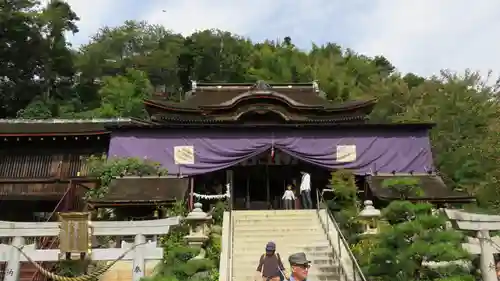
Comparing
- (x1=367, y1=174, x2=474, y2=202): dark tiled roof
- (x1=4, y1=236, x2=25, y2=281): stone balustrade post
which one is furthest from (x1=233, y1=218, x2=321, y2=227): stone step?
(x1=4, y1=236, x2=25, y2=281): stone balustrade post

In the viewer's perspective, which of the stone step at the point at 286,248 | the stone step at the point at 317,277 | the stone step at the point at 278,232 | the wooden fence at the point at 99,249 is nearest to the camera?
the wooden fence at the point at 99,249

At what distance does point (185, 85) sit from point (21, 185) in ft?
87.6

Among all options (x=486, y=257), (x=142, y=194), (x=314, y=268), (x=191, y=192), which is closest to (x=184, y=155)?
(x=191, y=192)

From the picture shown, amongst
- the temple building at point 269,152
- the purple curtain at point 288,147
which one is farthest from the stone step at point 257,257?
the purple curtain at point 288,147

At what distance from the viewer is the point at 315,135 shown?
19.9m

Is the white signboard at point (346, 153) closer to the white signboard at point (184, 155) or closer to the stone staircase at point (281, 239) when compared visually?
the stone staircase at point (281, 239)

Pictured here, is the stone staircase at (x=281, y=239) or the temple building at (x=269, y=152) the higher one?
the temple building at (x=269, y=152)

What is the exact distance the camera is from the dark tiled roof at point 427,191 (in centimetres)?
1634

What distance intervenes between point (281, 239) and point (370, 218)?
7.83ft

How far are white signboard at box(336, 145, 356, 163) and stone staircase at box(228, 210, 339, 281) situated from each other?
13.2ft

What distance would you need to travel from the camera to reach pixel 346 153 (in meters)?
19.5

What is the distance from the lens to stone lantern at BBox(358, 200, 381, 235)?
1346 cm

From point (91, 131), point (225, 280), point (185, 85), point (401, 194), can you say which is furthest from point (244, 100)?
point (185, 85)

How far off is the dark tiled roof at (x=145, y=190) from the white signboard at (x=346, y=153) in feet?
18.9
